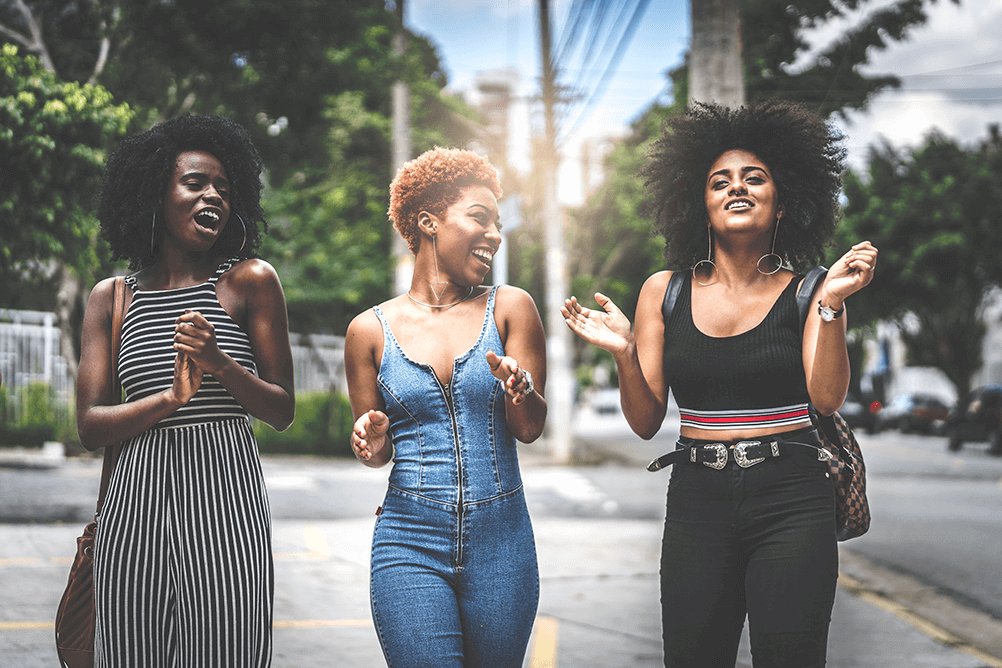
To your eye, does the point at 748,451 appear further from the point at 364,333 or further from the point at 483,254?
the point at 364,333

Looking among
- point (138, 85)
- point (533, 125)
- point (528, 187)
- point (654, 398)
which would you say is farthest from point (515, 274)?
point (654, 398)

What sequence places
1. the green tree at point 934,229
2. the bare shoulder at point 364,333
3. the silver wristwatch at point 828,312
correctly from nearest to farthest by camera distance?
the silver wristwatch at point 828,312
the bare shoulder at point 364,333
the green tree at point 934,229

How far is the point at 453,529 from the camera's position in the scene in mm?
2539

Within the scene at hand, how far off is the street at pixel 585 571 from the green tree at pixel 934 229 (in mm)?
17007

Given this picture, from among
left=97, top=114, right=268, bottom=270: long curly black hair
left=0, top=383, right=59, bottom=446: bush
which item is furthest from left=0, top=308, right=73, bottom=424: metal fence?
left=97, top=114, right=268, bottom=270: long curly black hair

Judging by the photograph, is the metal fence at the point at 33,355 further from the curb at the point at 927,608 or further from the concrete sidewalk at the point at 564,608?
the curb at the point at 927,608

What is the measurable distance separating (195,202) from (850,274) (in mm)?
1785

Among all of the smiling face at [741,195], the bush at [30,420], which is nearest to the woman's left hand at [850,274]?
the smiling face at [741,195]

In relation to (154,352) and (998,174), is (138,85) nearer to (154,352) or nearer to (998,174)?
(154,352)

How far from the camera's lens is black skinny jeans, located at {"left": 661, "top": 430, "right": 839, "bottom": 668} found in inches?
100

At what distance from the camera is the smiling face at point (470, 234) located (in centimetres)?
271

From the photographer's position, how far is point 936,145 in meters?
30.9

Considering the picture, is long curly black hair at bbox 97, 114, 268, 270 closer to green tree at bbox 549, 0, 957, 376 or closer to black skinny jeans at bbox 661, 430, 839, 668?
black skinny jeans at bbox 661, 430, 839, 668

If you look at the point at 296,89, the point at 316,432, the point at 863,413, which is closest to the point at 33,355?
the point at 316,432
